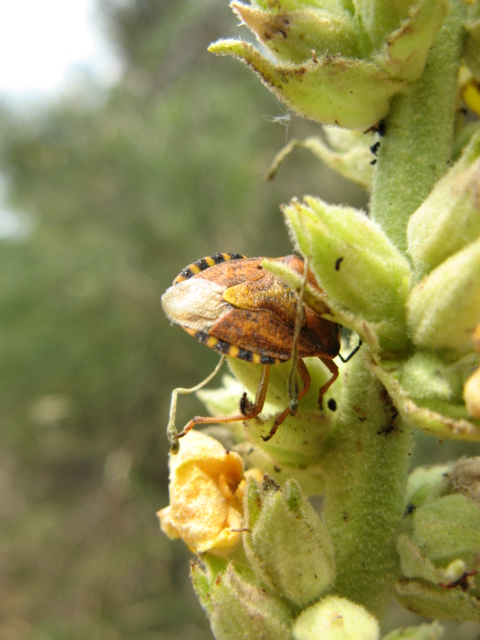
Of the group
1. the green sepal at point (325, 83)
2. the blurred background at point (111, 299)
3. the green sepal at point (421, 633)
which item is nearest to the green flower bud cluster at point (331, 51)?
the green sepal at point (325, 83)

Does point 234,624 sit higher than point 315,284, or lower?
lower

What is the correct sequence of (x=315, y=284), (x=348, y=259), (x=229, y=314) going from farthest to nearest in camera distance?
(x=229, y=314) → (x=315, y=284) → (x=348, y=259)

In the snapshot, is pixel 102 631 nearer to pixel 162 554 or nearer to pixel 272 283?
pixel 162 554

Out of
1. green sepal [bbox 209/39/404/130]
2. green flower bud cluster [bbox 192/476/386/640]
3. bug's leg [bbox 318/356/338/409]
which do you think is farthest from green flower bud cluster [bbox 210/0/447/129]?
green flower bud cluster [bbox 192/476/386/640]

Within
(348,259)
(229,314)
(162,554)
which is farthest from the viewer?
(162,554)

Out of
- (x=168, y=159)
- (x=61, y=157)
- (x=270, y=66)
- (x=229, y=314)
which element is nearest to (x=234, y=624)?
(x=229, y=314)

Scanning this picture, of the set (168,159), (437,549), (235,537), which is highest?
(168,159)
